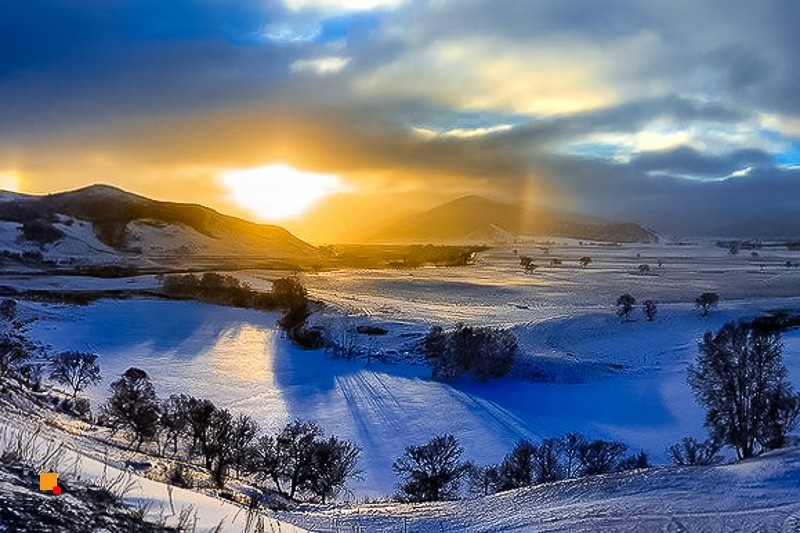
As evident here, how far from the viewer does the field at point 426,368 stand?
1683 inches

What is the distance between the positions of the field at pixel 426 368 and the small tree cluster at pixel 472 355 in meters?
1.51

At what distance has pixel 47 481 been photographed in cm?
680

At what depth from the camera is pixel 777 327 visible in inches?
2758

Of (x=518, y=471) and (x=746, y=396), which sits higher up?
(x=746, y=396)

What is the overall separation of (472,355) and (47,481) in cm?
5164

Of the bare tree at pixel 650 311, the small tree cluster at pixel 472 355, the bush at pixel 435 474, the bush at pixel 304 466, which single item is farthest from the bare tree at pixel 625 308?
the bush at pixel 304 466

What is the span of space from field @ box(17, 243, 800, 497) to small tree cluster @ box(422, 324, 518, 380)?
1.51 m

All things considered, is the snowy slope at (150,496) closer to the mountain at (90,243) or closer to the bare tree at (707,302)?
the bare tree at (707,302)

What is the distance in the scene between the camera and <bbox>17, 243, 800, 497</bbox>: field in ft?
140

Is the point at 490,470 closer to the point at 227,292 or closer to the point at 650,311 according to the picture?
the point at 650,311

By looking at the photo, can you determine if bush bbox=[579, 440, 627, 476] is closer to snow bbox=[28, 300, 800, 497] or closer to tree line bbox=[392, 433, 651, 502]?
tree line bbox=[392, 433, 651, 502]

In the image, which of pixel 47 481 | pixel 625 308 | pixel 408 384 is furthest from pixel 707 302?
pixel 47 481

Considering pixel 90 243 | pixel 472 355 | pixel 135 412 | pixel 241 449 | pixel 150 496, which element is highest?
pixel 90 243

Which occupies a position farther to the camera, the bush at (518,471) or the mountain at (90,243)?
the mountain at (90,243)
